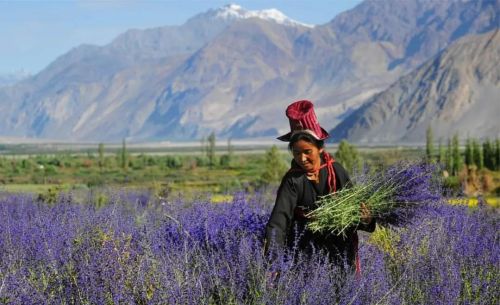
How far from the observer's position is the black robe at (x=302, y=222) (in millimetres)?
4973

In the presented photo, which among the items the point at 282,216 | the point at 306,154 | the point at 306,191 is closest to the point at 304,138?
the point at 306,154

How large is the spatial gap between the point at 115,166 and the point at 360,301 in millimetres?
69356

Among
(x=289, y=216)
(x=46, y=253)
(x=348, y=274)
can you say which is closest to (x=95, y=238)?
(x=46, y=253)

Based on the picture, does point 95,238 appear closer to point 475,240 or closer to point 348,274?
point 348,274

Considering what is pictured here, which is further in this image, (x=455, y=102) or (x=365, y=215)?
(x=455, y=102)

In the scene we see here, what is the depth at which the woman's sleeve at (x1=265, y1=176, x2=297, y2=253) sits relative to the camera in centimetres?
493

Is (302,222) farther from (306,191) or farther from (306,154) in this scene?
(306,154)

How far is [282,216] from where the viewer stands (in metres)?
4.99

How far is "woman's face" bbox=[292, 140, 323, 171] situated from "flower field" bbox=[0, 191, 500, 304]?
598 mm

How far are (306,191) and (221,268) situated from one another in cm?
72

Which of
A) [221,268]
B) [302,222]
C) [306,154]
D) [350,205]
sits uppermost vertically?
[306,154]

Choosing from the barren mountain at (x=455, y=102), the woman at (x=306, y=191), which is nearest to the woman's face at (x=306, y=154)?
the woman at (x=306, y=191)

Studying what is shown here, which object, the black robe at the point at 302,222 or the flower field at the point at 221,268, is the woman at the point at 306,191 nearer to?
the black robe at the point at 302,222

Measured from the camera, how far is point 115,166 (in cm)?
7281
